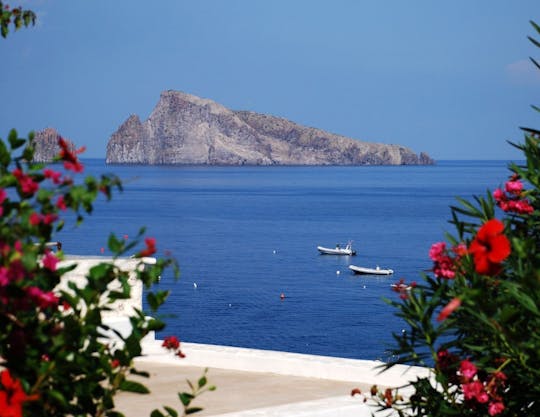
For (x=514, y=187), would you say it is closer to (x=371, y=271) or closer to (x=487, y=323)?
(x=487, y=323)

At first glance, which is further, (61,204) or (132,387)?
(132,387)

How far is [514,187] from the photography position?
442cm

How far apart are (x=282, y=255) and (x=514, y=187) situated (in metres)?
61.7

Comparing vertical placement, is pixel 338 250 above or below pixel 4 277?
below

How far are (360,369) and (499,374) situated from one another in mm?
4853

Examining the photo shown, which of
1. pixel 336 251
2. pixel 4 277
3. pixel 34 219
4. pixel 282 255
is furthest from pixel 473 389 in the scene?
pixel 282 255

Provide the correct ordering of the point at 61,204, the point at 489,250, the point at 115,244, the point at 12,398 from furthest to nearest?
1. the point at 115,244
2. the point at 61,204
3. the point at 12,398
4. the point at 489,250

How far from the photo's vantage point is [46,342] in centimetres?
255

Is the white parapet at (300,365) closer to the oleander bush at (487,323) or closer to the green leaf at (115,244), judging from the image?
the oleander bush at (487,323)

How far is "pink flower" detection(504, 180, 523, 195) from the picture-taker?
14.5ft

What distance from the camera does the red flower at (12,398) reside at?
2.25 m

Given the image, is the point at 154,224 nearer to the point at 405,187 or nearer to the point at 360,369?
the point at 405,187

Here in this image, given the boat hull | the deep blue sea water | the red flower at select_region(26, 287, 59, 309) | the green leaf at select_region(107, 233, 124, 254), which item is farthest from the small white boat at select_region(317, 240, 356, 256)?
the red flower at select_region(26, 287, 59, 309)

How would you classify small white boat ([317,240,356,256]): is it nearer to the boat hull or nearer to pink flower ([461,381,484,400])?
the boat hull
